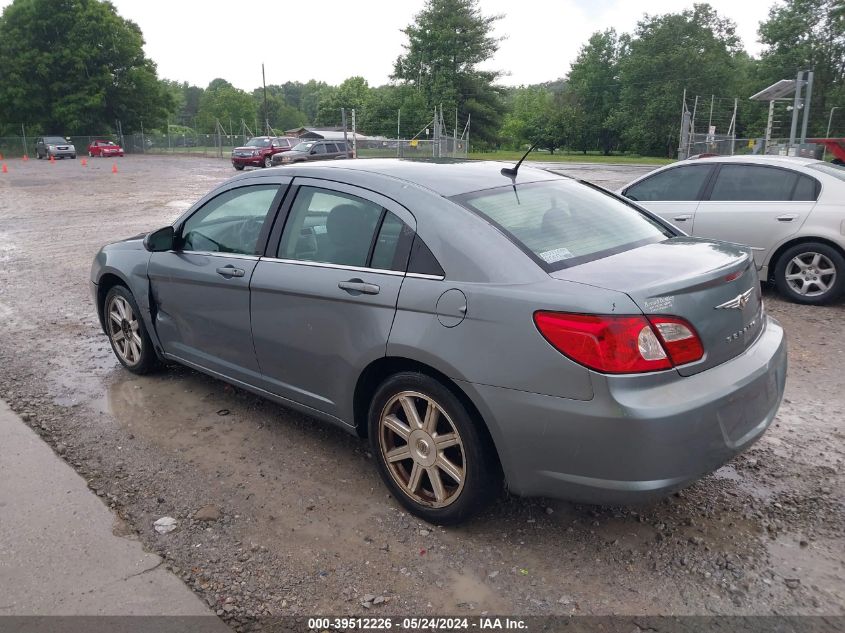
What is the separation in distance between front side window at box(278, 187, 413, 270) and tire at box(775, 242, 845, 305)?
5243mm

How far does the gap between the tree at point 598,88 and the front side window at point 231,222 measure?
7735cm

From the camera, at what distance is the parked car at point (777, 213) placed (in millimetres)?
6688

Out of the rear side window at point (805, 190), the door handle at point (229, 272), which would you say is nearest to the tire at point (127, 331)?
the door handle at point (229, 272)

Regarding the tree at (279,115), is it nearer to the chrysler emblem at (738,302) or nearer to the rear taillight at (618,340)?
the chrysler emblem at (738,302)

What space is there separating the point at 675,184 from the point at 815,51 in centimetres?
6595

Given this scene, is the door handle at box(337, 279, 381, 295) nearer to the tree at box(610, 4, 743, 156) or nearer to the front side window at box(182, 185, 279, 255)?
the front side window at box(182, 185, 279, 255)

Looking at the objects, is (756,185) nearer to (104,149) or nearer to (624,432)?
(624,432)

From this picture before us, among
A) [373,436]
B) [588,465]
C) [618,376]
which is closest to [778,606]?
[588,465]

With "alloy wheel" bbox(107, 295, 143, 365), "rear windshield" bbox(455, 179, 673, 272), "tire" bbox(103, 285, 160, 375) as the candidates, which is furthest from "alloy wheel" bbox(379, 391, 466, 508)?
"alloy wheel" bbox(107, 295, 143, 365)

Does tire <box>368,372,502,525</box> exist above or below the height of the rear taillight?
below

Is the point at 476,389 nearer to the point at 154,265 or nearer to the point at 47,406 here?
the point at 154,265

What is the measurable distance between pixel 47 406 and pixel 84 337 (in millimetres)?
1711

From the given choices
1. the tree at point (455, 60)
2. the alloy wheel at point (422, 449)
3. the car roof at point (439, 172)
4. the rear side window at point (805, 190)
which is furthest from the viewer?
the tree at point (455, 60)

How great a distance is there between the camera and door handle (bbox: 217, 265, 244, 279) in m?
3.92
